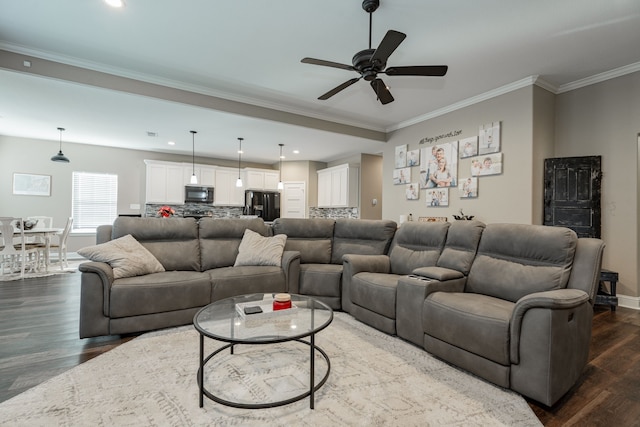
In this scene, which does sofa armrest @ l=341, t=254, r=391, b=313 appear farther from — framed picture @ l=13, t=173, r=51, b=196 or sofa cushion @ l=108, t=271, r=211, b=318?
framed picture @ l=13, t=173, r=51, b=196

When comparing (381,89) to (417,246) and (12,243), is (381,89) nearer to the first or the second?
(417,246)

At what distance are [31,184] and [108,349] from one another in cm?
650

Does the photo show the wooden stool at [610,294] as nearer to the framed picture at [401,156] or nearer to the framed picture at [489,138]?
the framed picture at [489,138]

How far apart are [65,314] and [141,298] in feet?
4.36

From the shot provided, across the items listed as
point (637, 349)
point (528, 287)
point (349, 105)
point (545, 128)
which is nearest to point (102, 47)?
point (349, 105)

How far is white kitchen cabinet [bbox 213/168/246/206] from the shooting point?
8008mm

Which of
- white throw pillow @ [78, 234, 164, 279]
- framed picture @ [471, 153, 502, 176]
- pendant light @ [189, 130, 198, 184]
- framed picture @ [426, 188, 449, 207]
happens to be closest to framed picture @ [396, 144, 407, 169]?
framed picture @ [426, 188, 449, 207]

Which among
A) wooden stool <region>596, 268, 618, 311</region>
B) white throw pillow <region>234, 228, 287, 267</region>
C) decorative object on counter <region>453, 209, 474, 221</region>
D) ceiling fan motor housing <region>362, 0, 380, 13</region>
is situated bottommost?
wooden stool <region>596, 268, 618, 311</region>

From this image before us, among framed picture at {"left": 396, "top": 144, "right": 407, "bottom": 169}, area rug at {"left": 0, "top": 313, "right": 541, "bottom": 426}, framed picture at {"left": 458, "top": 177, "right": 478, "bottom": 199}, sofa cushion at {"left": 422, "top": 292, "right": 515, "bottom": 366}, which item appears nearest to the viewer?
area rug at {"left": 0, "top": 313, "right": 541, "bottom": 426}

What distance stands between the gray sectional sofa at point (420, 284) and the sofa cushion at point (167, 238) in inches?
0.4

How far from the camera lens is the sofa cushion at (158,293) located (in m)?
2.53

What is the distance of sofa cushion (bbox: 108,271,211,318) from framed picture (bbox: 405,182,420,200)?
3.86 metres

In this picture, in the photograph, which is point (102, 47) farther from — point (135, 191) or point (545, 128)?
point (545, 128)

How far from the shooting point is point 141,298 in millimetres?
2592
